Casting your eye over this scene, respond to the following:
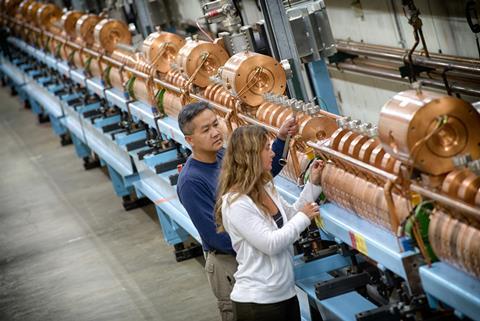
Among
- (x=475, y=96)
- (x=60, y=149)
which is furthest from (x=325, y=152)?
(x=60, y=149)

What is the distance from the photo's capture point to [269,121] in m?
5.01

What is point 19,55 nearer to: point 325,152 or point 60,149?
point 60,149

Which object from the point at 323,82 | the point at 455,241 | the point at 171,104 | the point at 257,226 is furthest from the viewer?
the point at 171,104

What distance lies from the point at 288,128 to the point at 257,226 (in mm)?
720

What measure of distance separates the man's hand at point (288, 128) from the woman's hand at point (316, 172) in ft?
0.64

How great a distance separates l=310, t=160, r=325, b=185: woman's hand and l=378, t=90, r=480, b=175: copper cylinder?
880 mm

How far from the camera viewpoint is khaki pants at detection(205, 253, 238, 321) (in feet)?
13.6

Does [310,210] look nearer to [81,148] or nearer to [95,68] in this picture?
[95,68]

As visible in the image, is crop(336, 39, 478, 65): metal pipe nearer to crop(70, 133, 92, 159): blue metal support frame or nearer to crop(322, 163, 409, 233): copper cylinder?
crop(322, 163, 409, 233): copper cylinder

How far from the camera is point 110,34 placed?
9586 mm

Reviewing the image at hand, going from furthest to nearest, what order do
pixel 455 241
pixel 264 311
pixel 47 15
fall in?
pixel 47 15
pixel 264 311
pixel 455 241

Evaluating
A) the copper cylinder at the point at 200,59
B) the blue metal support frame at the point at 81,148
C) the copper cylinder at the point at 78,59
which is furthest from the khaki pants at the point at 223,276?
the blue metal support frame at the point at 81,148

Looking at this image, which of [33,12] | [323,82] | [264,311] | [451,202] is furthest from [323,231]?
[33,12]

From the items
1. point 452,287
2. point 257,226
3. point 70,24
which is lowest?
point 452,287
